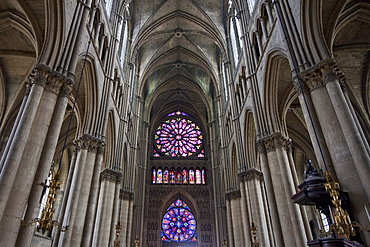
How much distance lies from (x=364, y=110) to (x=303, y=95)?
8.24m

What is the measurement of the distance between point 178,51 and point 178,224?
16994 mm

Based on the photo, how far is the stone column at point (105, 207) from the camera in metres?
13.5

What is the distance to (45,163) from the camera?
24.0 ft

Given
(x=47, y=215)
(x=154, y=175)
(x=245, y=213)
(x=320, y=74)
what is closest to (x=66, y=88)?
(x=47, y=215)

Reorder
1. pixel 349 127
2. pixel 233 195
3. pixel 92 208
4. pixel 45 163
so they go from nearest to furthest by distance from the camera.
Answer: pixel 349 127
pixel 45 163
pixel 92 208
pixel 233 195

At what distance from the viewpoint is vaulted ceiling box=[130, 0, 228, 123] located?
21953 millimetres

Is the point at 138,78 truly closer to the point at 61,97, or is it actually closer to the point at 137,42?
the point at 137,42

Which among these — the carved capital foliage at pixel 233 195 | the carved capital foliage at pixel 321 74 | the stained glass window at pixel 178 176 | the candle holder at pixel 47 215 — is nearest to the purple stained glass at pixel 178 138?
the stained glass window at pixel 178 176

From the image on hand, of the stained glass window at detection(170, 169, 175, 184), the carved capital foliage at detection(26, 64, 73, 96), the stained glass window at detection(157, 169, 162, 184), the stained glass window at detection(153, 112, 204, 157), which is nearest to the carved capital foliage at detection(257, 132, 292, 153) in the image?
the carved capital foliage at detection(26, 64, 73, 96)

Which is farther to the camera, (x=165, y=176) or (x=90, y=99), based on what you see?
(x=165, y=176)

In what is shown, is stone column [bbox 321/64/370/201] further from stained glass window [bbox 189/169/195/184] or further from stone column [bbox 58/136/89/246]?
stained glass window [bbox 189/169/195/184]

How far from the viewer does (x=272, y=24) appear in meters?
11.4

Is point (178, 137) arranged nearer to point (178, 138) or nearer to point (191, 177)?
point (178, 138)

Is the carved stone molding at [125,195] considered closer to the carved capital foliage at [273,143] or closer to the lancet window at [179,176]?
the lancet window at [179,176]
